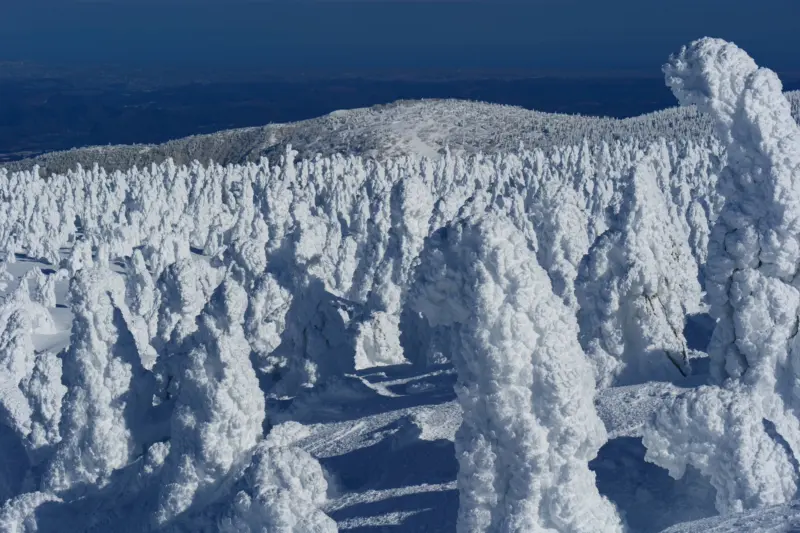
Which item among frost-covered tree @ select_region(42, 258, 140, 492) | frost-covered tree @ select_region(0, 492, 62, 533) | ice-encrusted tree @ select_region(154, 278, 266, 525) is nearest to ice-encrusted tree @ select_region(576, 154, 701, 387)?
ice-encrusted tree @ select_region(154, 278, 266, 525)

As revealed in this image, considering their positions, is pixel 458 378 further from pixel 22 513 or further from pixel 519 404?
pixel 22 513

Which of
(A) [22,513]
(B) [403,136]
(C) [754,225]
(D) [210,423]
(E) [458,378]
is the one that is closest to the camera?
(E) [458,378]

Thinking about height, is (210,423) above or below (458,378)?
below

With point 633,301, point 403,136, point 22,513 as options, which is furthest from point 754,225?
point 403,136

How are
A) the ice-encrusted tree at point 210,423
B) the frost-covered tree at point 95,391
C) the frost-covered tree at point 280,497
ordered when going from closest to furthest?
the frost-covered tree at point 280,497
the ice-encrusted tree at point 210,423
the frost-covered tree at point 95,391

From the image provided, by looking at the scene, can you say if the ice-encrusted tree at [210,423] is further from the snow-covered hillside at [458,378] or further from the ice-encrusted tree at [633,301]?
the ice-encrusted tree at [633,301]

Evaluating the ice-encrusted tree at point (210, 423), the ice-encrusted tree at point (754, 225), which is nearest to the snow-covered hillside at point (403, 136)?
the ice-encrusted tree at point (754, 225)

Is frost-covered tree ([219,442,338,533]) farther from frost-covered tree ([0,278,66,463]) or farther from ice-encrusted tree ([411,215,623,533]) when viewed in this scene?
frost-covered tree ([0,278,66,463])
